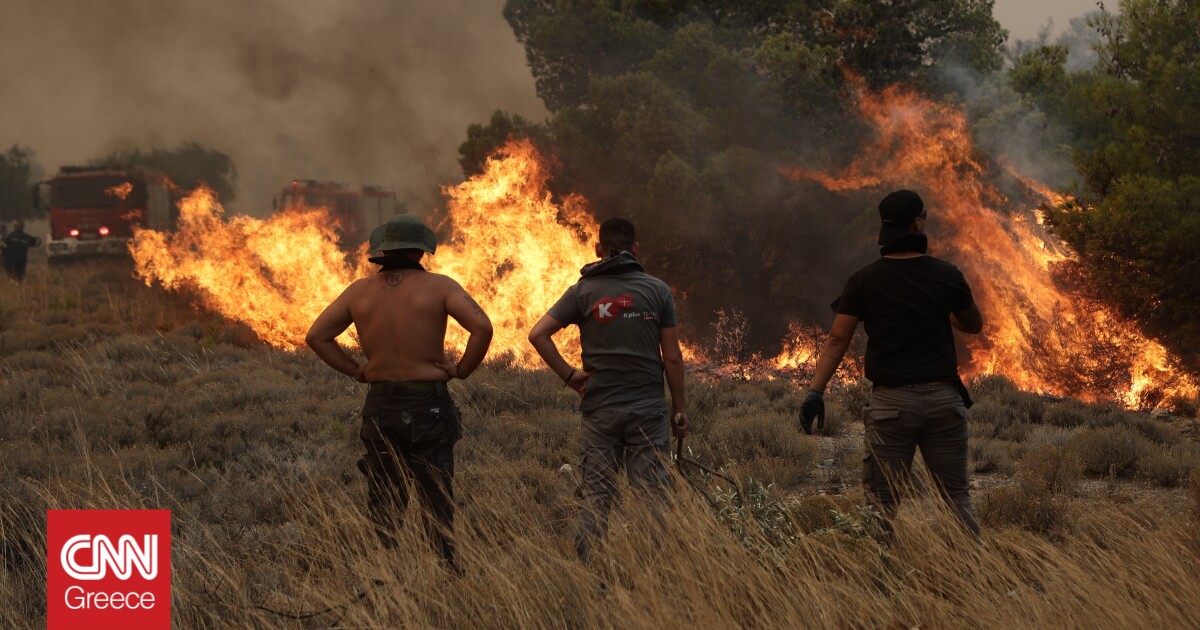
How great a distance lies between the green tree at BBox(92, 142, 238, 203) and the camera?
2508cm

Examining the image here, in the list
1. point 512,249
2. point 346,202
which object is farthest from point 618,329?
point 346,202

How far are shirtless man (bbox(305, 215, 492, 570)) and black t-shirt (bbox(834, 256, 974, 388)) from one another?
73.5 inches

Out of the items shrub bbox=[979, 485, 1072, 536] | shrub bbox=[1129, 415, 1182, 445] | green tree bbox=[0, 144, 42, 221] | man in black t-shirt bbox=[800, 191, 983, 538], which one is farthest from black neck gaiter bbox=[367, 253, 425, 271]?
green tree bbox=[0, 144, 42, 221]

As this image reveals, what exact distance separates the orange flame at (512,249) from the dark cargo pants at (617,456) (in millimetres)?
11329

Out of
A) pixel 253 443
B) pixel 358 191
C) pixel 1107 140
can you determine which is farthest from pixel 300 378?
pixel 1107 140

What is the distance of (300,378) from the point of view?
12672 mm

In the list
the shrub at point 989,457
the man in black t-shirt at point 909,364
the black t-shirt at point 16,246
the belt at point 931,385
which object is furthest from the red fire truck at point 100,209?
the belt at point 931,385

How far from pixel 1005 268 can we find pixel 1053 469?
9029 millimetres

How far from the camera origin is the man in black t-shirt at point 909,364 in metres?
4.45

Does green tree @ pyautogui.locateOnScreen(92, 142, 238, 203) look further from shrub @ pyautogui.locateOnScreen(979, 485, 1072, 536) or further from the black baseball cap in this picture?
the black baseball cap

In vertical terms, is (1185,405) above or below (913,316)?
Result: below

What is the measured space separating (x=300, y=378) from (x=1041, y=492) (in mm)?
9122

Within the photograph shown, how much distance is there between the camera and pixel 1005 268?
16.0 m

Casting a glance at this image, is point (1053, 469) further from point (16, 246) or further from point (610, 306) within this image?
point (16, 246)
